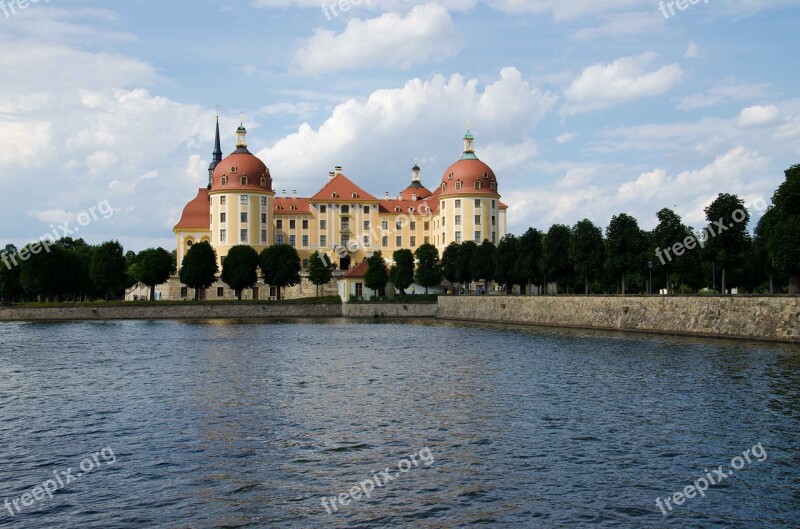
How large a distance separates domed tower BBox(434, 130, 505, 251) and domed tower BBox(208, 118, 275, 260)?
2911cm

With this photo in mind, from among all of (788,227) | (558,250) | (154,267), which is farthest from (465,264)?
(788,227)

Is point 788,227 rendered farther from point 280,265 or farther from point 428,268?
point 280,265

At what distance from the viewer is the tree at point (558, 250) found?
79250 millimetres

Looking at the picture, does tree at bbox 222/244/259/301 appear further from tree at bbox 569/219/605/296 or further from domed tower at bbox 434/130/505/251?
tree at bbox 569/219/605/296

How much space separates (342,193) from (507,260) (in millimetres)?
49671

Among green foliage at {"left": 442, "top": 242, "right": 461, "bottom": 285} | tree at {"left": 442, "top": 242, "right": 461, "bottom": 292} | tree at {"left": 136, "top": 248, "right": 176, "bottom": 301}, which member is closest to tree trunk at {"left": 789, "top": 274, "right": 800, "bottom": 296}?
green foliage at {"left": 442, "top": 242, "right": 461, "bottom": 285}

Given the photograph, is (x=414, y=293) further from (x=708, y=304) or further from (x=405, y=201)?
(x=708, y=304)

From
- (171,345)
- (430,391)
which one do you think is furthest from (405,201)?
(430,391)

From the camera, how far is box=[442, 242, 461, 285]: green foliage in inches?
4166

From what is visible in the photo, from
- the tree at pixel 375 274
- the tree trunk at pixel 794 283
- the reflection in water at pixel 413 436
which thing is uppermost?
the tree at pixel 375 274

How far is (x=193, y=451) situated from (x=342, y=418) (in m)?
5.66

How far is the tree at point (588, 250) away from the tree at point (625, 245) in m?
4.64

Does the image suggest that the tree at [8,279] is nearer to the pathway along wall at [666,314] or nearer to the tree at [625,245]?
the pathway along wall at [666,314]

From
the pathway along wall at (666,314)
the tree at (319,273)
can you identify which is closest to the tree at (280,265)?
the tree at (319,273)
